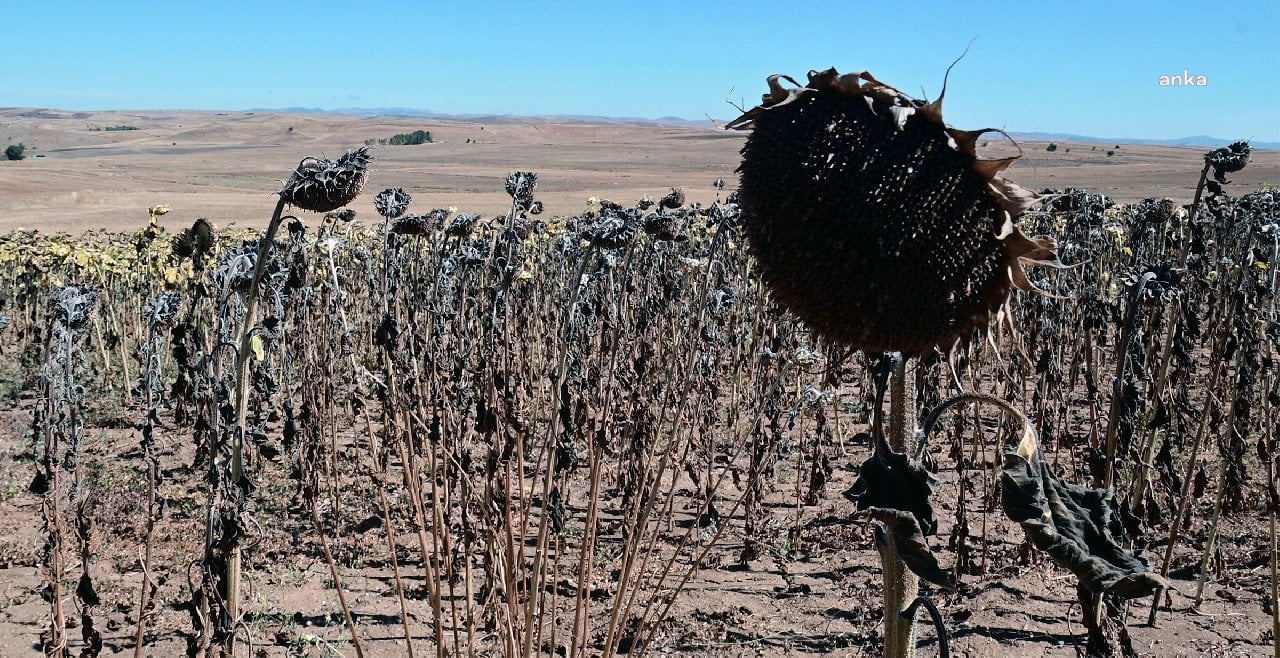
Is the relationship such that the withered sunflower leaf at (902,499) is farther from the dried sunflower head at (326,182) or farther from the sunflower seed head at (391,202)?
the sunflower seed head at (391,202)

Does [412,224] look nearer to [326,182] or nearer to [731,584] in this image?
[731,584]

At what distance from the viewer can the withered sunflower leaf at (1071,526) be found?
1.36 m

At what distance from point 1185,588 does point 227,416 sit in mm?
4398

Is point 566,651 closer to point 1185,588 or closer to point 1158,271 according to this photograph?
point 1158,271

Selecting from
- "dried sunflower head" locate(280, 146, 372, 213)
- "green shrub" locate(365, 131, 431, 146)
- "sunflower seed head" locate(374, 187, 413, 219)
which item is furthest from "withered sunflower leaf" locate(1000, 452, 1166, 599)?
"green shrub" locate(365, 131, 431, 146)

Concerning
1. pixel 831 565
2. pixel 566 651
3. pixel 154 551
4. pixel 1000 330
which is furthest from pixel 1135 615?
pixel 154 551

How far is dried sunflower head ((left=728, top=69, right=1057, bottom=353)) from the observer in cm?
151

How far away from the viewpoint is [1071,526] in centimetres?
145

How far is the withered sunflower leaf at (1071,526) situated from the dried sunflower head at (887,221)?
0.25m

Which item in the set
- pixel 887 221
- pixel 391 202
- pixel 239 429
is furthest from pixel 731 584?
pixel 887 221

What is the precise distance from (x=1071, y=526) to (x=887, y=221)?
1.76 feet

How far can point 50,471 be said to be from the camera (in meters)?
3.07

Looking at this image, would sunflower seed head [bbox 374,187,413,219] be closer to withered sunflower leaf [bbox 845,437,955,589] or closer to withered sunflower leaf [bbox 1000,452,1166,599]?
withered sunflower leaf [bbox 845,437,955,589]

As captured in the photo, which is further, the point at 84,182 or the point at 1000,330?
the point at 84,182
